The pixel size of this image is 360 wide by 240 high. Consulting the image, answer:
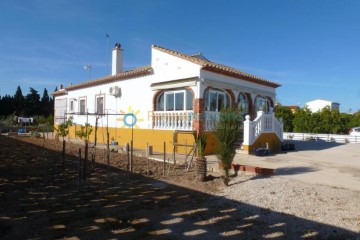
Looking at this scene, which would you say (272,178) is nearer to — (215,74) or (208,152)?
(208,152)

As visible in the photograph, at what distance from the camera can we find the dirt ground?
4.78m

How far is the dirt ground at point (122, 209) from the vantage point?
478 cm

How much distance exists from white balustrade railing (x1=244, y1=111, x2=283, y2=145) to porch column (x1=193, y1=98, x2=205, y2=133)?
2.05m

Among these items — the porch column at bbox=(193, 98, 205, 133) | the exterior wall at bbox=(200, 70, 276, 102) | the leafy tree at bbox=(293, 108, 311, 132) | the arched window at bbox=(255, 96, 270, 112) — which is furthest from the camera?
the leafy tree at bbox=(293, 108, 311, 132)

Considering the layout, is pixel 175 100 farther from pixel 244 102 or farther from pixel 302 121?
pixel 302 121

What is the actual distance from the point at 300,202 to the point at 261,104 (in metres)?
13.3

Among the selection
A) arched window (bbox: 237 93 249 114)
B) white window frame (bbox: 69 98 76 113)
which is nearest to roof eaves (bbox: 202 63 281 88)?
arched window (bbox: 237 93 249 114)

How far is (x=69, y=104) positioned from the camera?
2498 cm

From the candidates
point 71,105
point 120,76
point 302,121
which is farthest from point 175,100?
point 302,121

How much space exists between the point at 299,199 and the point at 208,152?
7.60 m

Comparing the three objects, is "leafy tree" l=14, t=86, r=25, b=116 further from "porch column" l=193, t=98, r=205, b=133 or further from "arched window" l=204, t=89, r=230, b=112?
"porch column" l=193, t=98, r=205, b=133

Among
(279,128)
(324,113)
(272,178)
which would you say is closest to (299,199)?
(272,178)

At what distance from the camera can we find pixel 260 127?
14.9 m

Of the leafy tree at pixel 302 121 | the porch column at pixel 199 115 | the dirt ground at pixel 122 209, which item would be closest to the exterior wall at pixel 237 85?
the porch column at pixel 199 115
